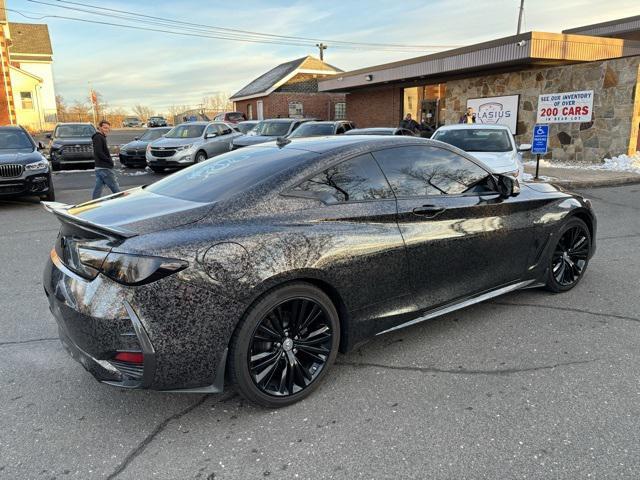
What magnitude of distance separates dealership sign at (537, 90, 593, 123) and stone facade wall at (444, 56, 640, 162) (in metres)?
0.16

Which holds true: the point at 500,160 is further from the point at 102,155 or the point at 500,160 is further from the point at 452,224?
the point at 102,155

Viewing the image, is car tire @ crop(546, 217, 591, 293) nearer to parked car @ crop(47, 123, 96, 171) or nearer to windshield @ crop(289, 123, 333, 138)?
windshield @ crop(289, 123, 333, 138)

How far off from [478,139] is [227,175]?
821cm

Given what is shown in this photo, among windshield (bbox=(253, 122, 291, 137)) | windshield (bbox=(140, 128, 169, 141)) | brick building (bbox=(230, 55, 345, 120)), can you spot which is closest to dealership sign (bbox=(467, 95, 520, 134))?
windshield (bbox=(253, 122, 291, 137))

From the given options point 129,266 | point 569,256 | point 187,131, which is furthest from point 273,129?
point 129,266

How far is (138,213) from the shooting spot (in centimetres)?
293

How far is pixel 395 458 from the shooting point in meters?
2.50

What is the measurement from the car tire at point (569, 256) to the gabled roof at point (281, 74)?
1295 inches

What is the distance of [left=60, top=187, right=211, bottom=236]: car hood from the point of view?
8.82 feet

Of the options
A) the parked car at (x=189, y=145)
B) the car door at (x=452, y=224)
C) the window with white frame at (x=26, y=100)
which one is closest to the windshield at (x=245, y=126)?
the parked car at (x=189, y=145)

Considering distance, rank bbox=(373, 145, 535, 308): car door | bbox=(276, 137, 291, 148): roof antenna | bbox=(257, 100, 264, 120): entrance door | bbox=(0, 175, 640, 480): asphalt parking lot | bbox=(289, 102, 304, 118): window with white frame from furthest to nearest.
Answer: bbox=(257, 100, 264, 120): entrance door < bbox=(289, 102, 304, 118): window with white frame < bbox=(276, 137, 291, 148): roof antenna < bbox=(373, 145, 535, 308): car door < bbox=(0, 175, 640, 480): asphalt parking lot

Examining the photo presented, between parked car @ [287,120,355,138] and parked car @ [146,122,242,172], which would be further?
parked car @ [146,122,242,172]

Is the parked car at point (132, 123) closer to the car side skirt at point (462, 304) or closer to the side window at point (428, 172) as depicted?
the side window at point (428, 172)

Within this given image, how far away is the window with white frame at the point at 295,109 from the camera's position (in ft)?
118
